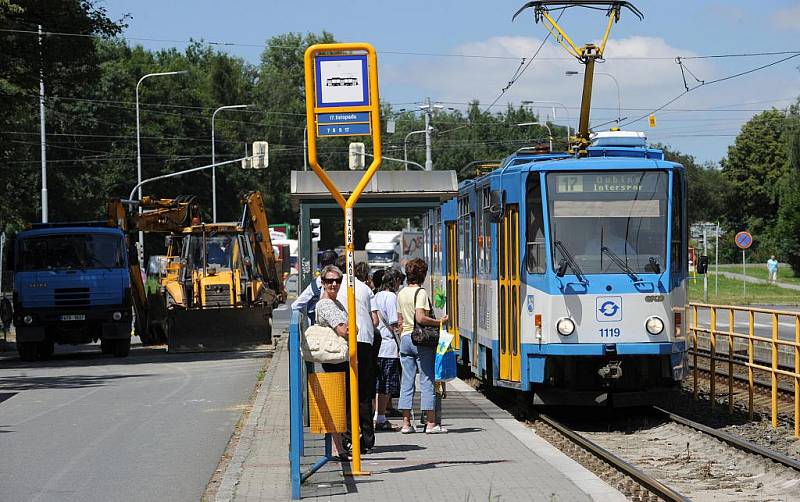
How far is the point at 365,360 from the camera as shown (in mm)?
11672

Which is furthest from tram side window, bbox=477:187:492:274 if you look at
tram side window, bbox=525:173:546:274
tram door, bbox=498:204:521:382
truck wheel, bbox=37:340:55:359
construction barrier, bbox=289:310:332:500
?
truck wheel, bbox=37:340:55:359

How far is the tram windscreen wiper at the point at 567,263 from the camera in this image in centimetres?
1517

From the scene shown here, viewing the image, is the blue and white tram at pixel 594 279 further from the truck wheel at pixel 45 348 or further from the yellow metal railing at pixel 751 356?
the truck wheel at pixel 45 348

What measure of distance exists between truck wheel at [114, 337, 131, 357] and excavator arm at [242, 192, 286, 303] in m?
4.06

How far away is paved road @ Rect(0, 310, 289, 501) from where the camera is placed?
1107 cm

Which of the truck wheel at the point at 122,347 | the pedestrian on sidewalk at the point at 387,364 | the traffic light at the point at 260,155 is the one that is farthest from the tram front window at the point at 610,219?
the traffic light at the point at 260,155

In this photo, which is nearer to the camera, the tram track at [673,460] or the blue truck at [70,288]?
the tram track at [673,460]

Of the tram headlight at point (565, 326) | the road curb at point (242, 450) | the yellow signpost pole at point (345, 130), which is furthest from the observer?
the tram headlight at point (565, 326)

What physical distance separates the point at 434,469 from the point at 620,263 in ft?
16.3

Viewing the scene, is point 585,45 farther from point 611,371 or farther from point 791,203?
point 791,203

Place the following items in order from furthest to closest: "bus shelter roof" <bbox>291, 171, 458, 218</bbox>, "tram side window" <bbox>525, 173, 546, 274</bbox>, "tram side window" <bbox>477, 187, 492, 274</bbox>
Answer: "bus shelter roof" <bbox>291, 171, 458, 218</bbox>
"tram side window" <bbox>477, 187, 492, 274</bbox>
"tram side window" <bbox>525, 173, 546, 274</bbox>

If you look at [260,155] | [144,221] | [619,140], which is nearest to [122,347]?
[144,221]

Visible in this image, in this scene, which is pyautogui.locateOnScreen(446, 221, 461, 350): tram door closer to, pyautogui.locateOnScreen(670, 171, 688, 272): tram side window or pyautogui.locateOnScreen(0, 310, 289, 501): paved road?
pyautogui.locateOnScreen(0, 310, 289, 501): paved road

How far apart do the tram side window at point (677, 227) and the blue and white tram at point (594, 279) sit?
0.01 m
